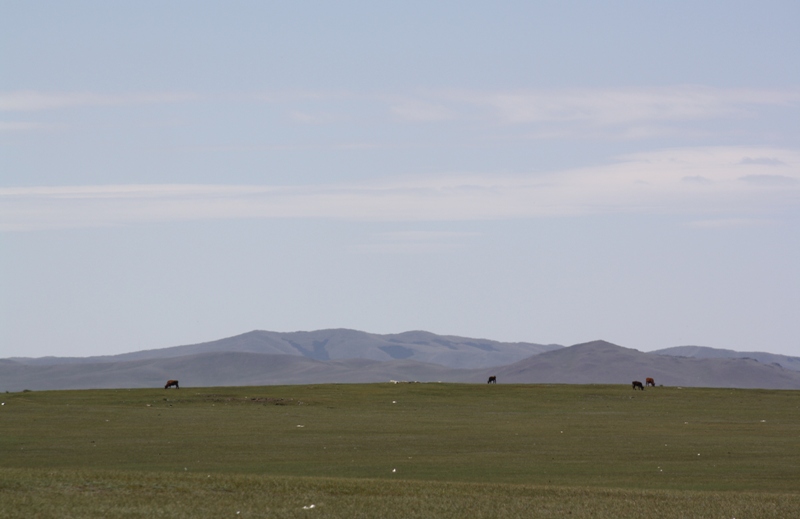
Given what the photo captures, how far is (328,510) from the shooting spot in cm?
1698

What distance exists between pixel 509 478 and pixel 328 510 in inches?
392

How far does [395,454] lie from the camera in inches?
1294

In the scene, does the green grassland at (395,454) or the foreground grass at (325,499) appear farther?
the green grassland at (395,454)

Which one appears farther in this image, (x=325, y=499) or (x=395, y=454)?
(x=395, y=454)

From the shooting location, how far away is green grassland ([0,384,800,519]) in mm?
17859

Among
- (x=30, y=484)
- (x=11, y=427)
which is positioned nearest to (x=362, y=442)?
(x=11, y=427)

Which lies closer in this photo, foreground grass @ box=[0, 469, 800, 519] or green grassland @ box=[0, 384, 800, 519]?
foreground grass @ box=[0, 469, 800, 519]

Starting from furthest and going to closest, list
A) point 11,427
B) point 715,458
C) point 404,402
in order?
point 404,402 < point 11,427 < point 715,458

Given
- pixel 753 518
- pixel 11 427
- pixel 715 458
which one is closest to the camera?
pixel 753 518

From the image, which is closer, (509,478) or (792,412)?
(509,478)

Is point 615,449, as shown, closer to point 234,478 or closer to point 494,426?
point 494,426

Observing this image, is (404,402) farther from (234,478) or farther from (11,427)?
(234,478)

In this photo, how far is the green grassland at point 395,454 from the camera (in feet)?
58.6

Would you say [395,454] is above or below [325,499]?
below
